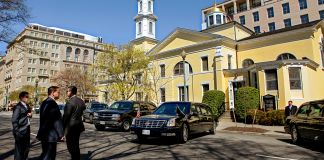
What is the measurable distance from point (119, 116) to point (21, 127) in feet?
32.4

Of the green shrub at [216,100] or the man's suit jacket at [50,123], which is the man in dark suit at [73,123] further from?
the green shrub at [216,100]

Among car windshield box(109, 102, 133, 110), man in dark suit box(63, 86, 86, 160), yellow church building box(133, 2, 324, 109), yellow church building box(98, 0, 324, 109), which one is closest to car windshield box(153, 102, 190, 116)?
man in dark suit box(63, 86, 86, 160)

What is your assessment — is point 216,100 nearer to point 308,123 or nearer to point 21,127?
point 308,123

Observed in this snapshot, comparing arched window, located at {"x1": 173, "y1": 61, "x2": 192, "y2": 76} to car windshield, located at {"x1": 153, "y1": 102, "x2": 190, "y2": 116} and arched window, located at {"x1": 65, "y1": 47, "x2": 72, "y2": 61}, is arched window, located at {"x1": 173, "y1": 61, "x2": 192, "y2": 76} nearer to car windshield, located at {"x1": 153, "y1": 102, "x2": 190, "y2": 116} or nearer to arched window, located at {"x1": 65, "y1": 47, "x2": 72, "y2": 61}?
car windshield, located at {"x1": 153, "y1": 102, "x2": 190, "y2": 116}

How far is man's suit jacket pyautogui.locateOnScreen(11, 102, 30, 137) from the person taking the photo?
639cm

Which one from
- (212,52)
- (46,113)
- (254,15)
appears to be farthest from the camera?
(254,15)

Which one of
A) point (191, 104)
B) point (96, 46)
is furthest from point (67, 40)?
point (191, 104)

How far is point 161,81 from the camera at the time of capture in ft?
122

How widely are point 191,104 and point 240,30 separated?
2874 cm

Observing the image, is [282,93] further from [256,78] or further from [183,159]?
[183,159]

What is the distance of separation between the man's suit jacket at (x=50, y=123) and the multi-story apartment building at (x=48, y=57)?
82.6m

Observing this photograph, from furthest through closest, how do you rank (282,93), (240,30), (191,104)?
(240,30)
(282,93)
(191,104)

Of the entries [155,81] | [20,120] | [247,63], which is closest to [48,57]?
[155,81]

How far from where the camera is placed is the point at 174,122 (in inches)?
424
